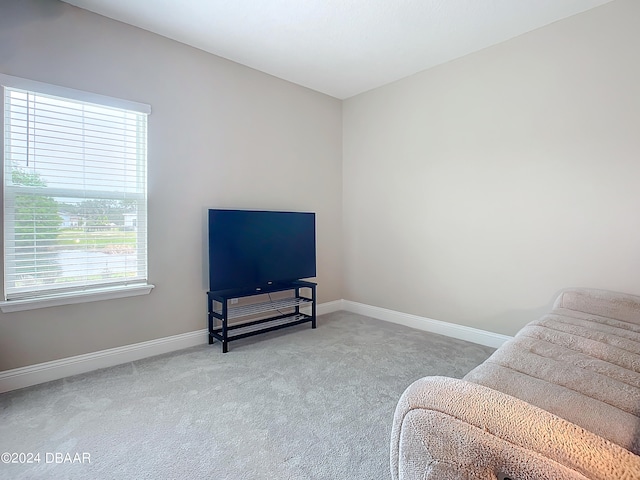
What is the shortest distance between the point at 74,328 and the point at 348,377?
2.07 m

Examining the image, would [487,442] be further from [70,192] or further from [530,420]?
Result: [70,192]

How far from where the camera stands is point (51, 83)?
2.38 m

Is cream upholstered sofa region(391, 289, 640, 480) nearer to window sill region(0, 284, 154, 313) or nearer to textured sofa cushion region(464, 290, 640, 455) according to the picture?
textured sofa cushion region(464, 290, 640, 455)

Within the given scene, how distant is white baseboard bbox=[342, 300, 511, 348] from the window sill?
2425 mm

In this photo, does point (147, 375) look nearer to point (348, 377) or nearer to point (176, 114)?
point (348, 377)

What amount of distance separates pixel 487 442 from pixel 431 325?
2807 millimetres

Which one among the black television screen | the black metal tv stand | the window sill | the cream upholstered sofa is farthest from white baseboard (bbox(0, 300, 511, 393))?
the cream upholstered sofa

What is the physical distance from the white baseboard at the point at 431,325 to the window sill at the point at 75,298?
2.42 meters

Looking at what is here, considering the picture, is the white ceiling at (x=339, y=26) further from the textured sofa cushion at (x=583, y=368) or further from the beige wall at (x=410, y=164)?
the textured sofa cushion at (x=583, y=368)

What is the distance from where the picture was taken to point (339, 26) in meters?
2.71

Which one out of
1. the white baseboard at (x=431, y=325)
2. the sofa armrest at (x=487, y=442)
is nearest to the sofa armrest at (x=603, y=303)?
the white baseboard at (x=431, y=325)

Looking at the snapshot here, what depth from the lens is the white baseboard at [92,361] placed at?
90.4 inches

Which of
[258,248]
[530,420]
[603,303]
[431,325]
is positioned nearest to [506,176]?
[603,303]

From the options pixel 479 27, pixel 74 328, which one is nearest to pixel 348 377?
pixel 74 328
